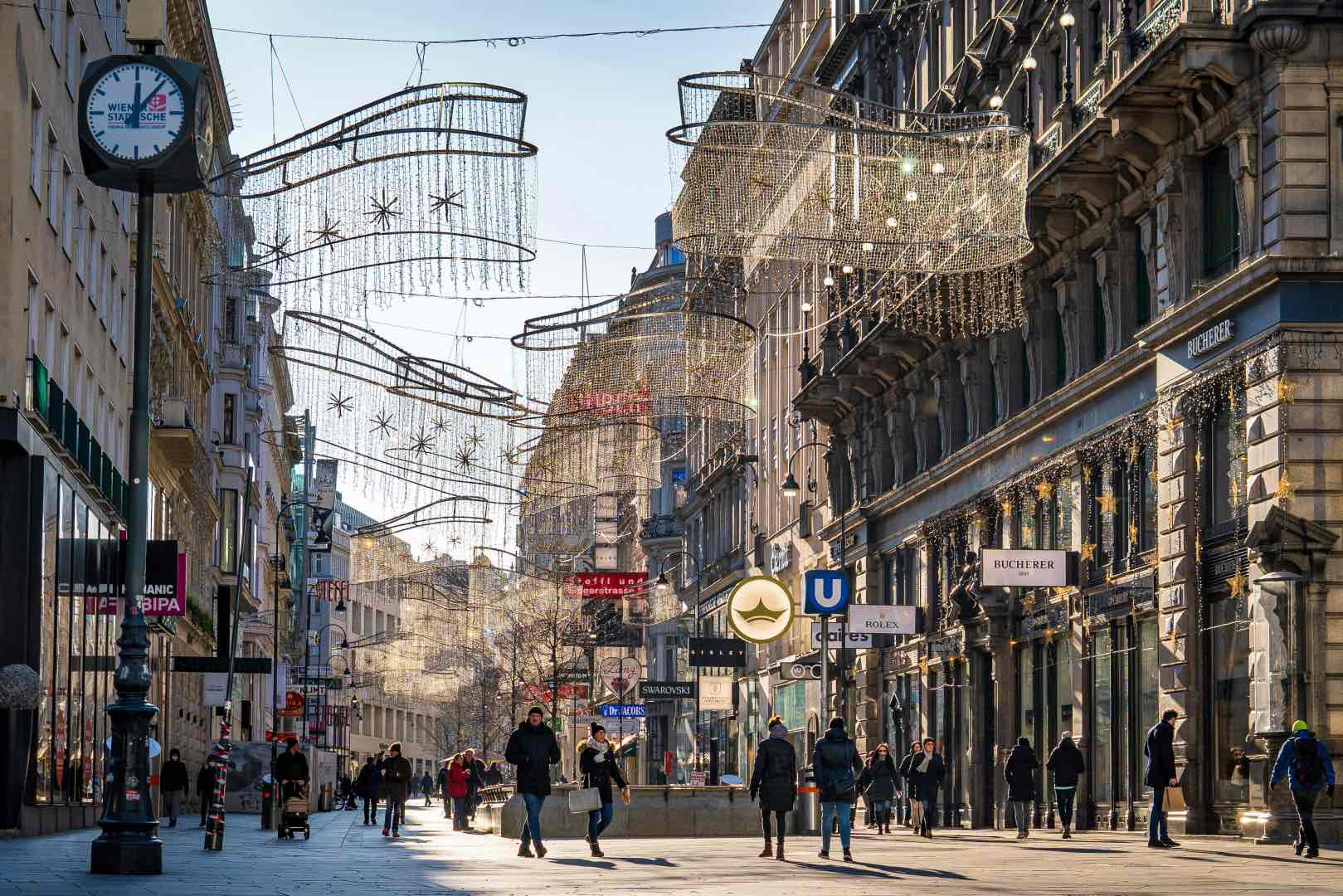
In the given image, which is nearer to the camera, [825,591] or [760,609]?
[760,609]

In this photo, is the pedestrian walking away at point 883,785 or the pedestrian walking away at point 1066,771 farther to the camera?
the pedestrian walking away at point 883,785

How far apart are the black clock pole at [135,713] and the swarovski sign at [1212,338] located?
15.6m

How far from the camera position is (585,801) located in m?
28.8

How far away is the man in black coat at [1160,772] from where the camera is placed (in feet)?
95.7

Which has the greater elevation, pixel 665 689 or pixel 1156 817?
pixel 665 689

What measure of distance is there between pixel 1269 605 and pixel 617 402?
20252 mm

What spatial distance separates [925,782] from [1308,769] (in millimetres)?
14223

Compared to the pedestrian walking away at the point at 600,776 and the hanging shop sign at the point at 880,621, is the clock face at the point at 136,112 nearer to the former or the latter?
the pedestrian walking away at the point at 600,776

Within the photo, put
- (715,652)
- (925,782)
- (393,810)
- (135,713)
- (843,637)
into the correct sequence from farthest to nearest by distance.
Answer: (715,652)
(843,637)
(393,810)
(925,782)
(135,713)

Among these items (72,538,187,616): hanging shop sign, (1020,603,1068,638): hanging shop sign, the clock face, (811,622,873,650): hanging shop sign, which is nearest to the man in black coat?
(1020,603,1068,638): hanging shop sign

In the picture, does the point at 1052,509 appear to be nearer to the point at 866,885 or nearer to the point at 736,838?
the point at 736,838

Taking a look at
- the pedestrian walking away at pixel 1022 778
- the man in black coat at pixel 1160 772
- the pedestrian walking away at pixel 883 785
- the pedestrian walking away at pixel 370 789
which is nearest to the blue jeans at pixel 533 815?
the man in black coat at pixel 1160 772

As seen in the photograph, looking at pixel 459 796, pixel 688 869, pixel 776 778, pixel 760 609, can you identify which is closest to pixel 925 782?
pixel 760 609

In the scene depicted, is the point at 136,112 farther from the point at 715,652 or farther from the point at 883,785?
the point at 715,652
